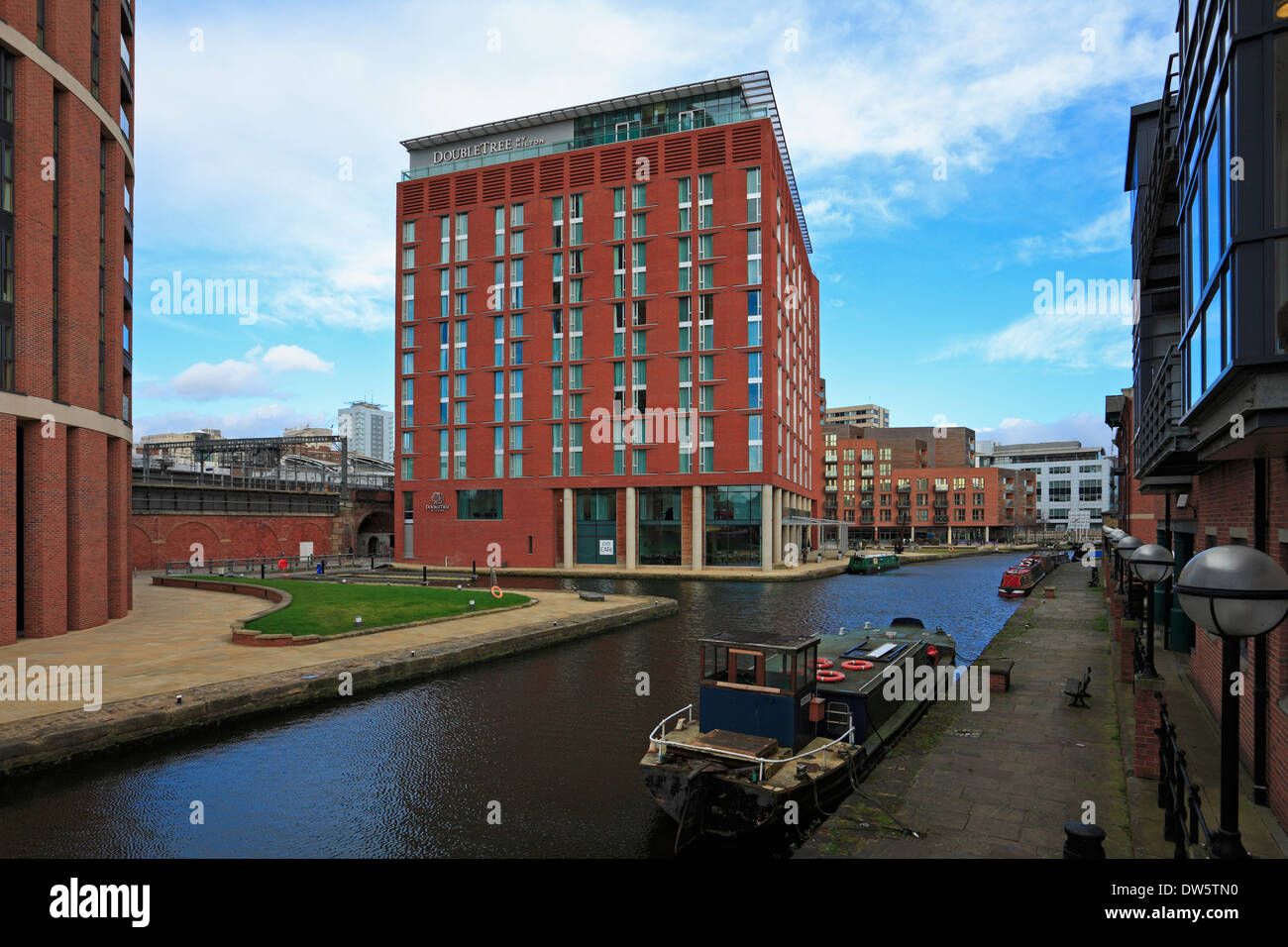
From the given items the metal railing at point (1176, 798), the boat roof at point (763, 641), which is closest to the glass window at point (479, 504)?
the boat roof at point (763, 641)

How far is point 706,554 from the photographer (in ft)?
212

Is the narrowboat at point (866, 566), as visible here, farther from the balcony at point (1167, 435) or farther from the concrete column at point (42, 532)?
the concrete column at point (42, 532)

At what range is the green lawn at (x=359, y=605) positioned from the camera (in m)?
27.0

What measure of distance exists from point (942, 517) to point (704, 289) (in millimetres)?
104891

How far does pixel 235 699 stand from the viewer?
17.5 m

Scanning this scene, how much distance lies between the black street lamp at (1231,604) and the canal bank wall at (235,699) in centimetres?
1826

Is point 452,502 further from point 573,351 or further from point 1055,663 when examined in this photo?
point 1055,663

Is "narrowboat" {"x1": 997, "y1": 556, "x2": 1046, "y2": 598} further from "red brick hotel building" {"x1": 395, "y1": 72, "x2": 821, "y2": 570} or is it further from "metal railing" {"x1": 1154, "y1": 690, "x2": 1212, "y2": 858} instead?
"metal railing" {"x1": 1154, "y1": 690, "x2": 1212, "y2": 858}

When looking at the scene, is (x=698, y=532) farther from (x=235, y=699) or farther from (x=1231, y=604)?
(x=1231, y=604)

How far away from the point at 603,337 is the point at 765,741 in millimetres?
57635

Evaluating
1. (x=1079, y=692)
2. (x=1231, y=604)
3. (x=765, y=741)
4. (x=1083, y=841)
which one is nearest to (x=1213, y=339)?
(x=1231, y=604)

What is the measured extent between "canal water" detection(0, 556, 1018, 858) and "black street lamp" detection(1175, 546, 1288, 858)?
800 centimetres

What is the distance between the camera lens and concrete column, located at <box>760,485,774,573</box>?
62.0 m
